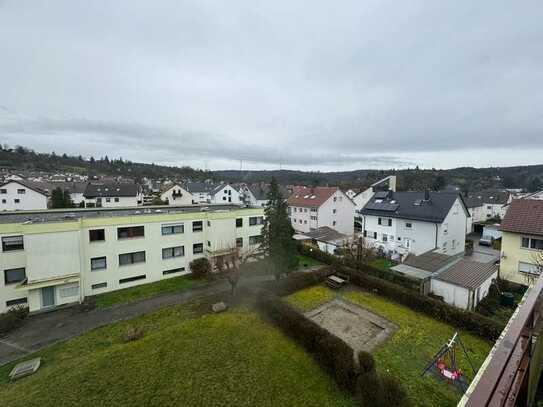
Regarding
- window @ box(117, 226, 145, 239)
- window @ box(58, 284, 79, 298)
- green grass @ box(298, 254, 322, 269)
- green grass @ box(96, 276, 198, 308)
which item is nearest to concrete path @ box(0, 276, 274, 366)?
green grass @ box(96, 276, 198, 308)

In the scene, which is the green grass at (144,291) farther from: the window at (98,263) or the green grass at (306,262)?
the green grass at (306,262)

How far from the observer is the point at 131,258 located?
1961cm

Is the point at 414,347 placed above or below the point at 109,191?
below

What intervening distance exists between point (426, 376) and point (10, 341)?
20719 millimetres

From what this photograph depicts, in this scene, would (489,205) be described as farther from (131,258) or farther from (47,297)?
(47,297)

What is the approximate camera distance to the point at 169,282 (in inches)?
806

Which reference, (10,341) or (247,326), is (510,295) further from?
(10,341)

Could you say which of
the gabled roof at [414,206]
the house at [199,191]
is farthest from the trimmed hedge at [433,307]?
the house at [199,191]

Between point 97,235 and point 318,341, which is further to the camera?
point 97,235

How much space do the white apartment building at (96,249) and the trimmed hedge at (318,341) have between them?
989 cm

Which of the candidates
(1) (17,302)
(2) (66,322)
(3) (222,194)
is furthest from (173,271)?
(3) (222,194)

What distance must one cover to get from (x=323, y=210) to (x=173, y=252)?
2331 centimetres

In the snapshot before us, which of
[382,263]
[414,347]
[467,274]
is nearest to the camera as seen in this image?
[414,347]

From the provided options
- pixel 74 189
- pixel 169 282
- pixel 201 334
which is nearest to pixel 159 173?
pixel 74 189
